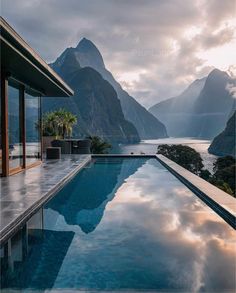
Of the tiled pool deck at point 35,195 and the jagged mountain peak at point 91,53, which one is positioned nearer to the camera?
the tiled pool deck at point 35,195

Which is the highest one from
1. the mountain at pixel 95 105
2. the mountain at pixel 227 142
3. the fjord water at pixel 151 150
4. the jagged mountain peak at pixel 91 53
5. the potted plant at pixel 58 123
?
the jagged mountain peak at pixel 91 53

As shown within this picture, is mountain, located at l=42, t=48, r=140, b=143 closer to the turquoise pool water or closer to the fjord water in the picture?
the fjord water

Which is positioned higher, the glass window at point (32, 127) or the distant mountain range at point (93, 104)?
the distant mountain range at point (93, 104)

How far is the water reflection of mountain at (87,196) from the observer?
576cm

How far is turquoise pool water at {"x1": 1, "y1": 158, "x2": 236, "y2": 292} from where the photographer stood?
10.7 ft

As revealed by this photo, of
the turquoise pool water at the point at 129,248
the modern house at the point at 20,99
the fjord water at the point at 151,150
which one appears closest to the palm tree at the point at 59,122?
the modern house at the point at 20,99

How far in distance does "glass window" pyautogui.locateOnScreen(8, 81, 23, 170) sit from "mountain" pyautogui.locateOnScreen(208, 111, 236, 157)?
185ft

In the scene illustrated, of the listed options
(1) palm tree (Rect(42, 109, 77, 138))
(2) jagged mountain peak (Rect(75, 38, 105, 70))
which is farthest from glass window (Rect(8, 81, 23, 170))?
(2) jagged mountain peak (Rect(75, 38, 105, 70))

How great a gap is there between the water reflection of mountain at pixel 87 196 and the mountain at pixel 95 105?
266 ft

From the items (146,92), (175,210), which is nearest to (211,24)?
(175,210)

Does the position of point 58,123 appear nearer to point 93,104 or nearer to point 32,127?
point 32,127

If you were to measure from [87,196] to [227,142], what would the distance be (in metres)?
62.0

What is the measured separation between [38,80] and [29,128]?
69.1 inches

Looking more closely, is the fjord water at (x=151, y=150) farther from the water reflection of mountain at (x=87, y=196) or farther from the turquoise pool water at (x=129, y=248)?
the turquoise pool water at (x=129, y=248)
